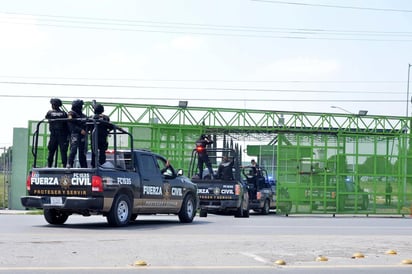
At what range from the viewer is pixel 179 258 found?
10586 mm

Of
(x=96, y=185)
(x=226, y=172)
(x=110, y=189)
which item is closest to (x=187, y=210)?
(x=110, y=189)

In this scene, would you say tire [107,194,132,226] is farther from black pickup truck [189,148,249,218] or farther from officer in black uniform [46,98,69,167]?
black pickup truck [189,148,249,218]

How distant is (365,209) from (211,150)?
818cm

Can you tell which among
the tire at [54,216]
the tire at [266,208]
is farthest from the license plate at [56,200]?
the tire at [266,208]

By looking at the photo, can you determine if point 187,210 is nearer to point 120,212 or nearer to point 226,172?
point 120,212

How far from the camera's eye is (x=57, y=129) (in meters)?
16.2

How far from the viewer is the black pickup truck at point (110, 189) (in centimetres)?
1528

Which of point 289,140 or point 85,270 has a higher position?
point 289,140

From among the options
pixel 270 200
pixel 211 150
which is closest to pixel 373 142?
pixel 270 200

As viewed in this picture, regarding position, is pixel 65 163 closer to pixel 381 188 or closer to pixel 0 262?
pixel 0 262

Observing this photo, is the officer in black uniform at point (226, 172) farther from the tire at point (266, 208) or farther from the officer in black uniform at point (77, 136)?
the officer in black uniform at point (77, 136)

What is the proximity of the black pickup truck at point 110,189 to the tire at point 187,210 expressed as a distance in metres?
0.33

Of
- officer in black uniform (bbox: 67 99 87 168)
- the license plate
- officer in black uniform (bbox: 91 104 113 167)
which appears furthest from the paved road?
officer in black uniform (bbox: 91 104 113 167)

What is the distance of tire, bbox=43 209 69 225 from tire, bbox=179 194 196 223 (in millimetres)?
3080
